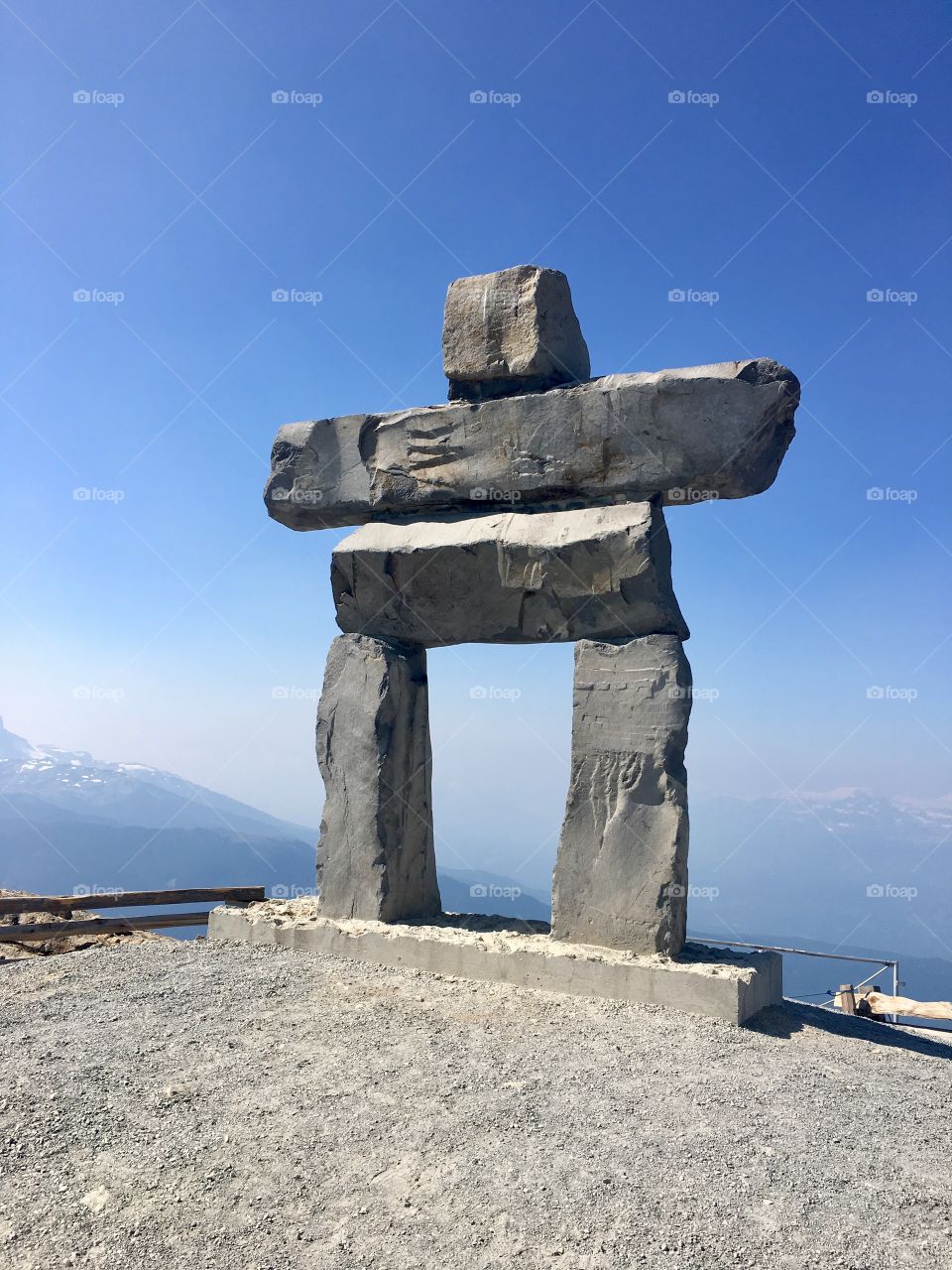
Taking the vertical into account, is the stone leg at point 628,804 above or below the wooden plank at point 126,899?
above

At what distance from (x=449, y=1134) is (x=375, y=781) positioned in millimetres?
3426

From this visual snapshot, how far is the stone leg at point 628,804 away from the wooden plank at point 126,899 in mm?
3181

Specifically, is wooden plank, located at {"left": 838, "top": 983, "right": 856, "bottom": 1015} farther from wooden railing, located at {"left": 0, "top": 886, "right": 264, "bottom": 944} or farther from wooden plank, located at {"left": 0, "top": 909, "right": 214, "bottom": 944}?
wooden plank, located at {"left": 0, "top": 909, "right": 214, "bottom": 944}

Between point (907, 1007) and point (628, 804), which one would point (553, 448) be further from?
point (907, 1007)

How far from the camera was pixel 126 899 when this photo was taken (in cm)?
774

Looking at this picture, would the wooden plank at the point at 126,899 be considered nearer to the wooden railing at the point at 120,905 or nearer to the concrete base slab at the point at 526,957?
the wooden railing at the point at 120,905

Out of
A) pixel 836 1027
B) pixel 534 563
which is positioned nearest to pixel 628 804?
pixel 534 563

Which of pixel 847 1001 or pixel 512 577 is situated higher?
pixel 512 577

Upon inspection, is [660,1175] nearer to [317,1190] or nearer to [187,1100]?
[317,1190]

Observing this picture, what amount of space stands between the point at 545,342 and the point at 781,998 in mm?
5009

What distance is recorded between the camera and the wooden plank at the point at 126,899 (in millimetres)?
7570

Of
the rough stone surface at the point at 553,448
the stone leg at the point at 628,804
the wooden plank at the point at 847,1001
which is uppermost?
the rough stone surface at the point at 553,448

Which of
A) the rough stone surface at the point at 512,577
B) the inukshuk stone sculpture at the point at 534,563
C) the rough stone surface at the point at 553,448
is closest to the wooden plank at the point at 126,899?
the inukshuk stone sculpture at the point at 534,563

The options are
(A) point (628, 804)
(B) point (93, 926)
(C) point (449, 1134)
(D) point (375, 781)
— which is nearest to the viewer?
(C) point (449, 1134)
